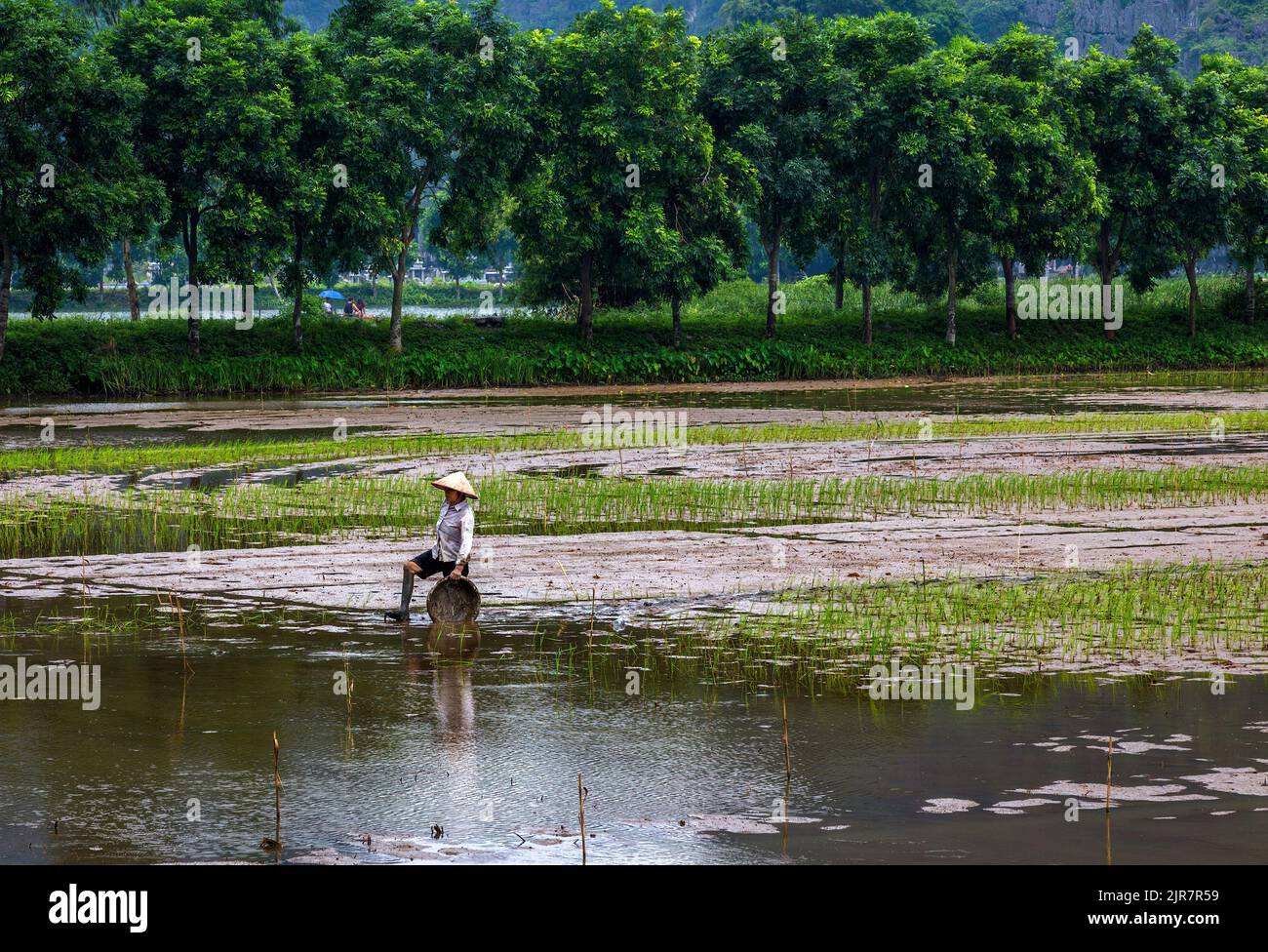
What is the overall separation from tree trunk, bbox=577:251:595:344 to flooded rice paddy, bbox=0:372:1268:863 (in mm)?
24927

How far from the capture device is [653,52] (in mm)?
48344

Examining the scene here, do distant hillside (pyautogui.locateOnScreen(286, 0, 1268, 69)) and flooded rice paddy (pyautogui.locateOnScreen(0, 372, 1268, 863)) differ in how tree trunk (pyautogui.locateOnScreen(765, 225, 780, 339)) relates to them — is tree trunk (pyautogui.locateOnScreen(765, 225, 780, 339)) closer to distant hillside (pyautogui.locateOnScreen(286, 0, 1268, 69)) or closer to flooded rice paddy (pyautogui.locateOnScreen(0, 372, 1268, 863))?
flooded rice paddy (pyautogui.locateOnScreen(0, 372, 1268, 863))

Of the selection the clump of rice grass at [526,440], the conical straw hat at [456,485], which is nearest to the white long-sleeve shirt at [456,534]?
the conical straw hat at [456,485]

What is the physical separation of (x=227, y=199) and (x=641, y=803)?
36628mm

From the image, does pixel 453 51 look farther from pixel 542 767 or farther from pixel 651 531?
pixel 542 767

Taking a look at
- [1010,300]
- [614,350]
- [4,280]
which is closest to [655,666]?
[4,280]

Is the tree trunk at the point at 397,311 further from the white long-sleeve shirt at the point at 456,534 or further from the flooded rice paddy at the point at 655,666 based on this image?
the white long-sleeve shirt at the point at 456,534

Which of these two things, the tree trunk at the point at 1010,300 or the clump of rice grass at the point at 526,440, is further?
the tree trunk at the point at 1010,300

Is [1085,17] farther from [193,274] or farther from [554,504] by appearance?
[554,504]

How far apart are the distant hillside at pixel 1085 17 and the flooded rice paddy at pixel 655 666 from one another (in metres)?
79.4

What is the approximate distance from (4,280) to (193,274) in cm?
480

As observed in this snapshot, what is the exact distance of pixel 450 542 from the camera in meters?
14.3

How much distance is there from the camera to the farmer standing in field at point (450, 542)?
46.5 feet
